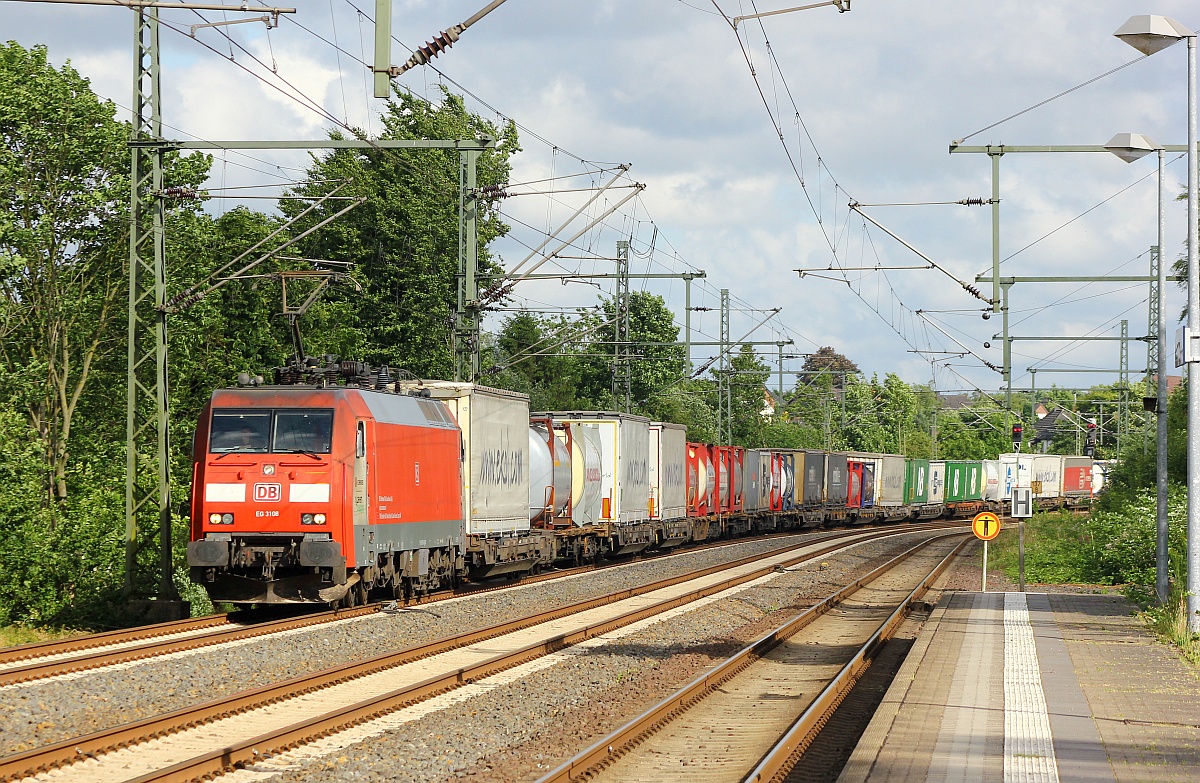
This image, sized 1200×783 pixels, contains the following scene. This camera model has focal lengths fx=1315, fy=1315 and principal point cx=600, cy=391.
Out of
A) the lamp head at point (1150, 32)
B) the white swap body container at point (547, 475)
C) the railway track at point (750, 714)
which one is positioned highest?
the lamp head at point (1150, 32)

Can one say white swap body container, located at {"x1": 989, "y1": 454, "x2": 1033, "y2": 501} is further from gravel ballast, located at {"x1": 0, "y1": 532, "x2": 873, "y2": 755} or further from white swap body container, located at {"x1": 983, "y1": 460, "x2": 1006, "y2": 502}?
gravel ballast, located at {"x1": 0, "y1": 532, "x2": 873, "y2": 755}

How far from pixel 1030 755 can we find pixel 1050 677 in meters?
4.43

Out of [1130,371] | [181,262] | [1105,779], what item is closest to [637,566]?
[181,262]

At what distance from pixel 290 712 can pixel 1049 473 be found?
73951 mm

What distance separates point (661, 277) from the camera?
46.7 m

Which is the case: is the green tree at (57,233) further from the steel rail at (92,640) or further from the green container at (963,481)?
the green container at (963,481)

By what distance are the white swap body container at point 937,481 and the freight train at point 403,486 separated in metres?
37.3

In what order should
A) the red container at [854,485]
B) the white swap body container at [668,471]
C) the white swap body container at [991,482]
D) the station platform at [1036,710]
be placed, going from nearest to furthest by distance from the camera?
the station platform at [1036,710] → the white swap body container at [668,471] → the red container at [854,485] → the white swap body container at [991,482]

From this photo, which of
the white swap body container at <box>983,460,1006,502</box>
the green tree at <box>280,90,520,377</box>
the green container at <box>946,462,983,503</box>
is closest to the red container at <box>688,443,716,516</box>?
the green tree at <box>280,90,520,377</box>

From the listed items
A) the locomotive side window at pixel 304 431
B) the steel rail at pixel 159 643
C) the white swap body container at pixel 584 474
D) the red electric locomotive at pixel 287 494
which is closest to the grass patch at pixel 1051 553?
the white swap body container at pixel 584 474

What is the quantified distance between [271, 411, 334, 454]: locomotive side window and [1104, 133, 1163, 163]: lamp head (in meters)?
11.5

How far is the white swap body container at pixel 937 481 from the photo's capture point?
7588 centimetres

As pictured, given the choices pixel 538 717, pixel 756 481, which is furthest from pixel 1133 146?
pixel 756 481

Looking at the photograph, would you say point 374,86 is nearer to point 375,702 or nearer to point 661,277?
point 375,702
